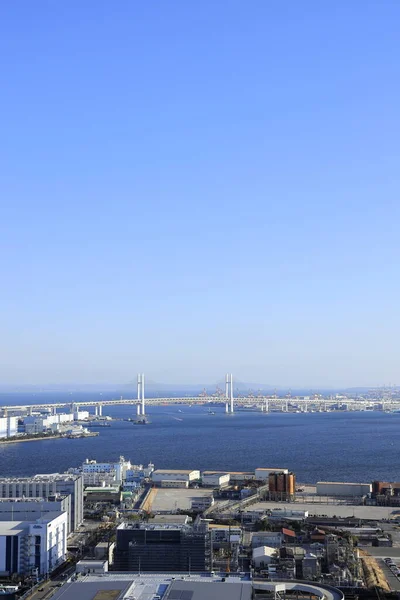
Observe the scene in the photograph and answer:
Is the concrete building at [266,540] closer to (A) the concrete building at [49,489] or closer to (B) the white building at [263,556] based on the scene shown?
(B) the white building at [263,556]

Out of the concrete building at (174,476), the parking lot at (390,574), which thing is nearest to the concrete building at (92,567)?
the parking lot at (390,574)

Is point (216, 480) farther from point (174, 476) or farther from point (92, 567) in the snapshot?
point (92, 567)

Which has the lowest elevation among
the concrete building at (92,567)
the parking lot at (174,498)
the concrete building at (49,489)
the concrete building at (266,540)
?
the parking lot at (174,498)

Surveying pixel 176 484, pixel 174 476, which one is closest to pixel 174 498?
pixel 176 484

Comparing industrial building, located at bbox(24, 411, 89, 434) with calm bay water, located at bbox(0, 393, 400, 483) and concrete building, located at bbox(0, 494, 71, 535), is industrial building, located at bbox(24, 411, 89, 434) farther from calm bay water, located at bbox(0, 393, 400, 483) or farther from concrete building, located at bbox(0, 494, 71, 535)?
concrete building, located at bbox(0, 494, 71, 535)

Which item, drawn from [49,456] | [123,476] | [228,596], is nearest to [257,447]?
[49,456]

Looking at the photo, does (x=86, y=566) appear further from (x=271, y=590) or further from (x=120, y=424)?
(x=120, y=424)
